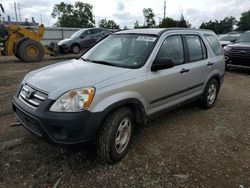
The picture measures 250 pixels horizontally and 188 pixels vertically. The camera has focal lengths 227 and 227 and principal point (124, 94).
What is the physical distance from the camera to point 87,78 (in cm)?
278

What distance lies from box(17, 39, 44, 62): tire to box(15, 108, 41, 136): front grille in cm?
976

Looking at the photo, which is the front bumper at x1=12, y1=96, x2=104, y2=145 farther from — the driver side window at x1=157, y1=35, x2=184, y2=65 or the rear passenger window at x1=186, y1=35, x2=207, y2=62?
the rear passenger window at x1=186, y1=35, x2=207, y2=62

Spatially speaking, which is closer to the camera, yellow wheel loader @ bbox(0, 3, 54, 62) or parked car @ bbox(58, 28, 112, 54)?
yellow wheel loader @ bbox(0, 3, 54, 62)

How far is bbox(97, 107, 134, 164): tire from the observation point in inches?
107

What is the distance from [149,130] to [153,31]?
66.6 inches

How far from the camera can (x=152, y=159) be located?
313 centimetres

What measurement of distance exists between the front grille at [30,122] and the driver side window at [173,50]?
1.96m

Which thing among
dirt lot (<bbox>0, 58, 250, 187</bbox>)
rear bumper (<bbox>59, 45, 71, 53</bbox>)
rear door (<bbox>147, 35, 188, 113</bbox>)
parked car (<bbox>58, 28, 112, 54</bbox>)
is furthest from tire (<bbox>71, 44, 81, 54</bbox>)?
rear door (<bbox>147, 35, 188, 113</bbox>)

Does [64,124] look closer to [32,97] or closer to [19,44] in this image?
[32,97]

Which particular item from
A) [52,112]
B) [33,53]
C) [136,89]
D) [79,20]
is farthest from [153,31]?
[79,20]

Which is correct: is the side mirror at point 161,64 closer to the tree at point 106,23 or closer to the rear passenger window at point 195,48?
the rear passenger window at point 195,48

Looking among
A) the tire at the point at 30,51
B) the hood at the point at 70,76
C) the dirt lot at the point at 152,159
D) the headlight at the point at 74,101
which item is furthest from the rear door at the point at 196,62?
the tire at the point at 30,51

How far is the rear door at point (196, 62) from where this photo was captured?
13.5 feet

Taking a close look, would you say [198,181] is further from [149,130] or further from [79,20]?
[79,20]
